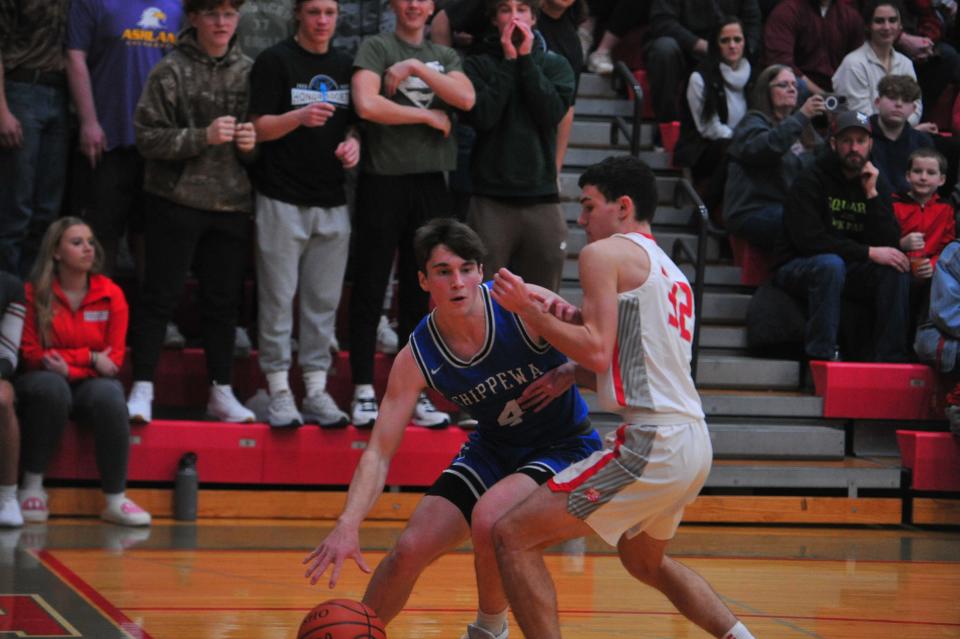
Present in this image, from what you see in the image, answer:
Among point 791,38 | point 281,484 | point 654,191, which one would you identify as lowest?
point 281,484

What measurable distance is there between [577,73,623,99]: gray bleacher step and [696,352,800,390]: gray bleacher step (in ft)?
8.13

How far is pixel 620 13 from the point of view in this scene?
10547mm

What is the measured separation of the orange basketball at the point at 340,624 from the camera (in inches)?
171

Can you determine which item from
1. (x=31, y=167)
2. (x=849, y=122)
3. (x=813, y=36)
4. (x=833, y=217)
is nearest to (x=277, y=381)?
(x=31, y=167)

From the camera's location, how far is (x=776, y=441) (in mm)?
8617

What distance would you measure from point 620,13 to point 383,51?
128 inches

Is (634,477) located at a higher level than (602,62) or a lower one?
lower

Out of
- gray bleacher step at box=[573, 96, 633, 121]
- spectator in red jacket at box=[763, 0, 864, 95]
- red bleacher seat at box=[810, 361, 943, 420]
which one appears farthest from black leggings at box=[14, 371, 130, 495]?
spectator in red jacket at box=[763, 0, 864, 95]

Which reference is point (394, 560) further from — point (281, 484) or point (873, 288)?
point (873, 288)

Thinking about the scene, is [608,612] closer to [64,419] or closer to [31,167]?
[64,419]


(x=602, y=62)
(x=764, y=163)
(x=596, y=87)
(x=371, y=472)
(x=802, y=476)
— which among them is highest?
(x=602, y=62)

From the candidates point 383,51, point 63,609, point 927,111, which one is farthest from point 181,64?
point 927,111

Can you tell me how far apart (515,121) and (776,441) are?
93.2 inches

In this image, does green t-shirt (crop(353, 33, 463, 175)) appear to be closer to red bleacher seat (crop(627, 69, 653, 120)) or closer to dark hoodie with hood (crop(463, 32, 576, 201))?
dark hoodie with hood (crop(463, 32, 576, 201))
